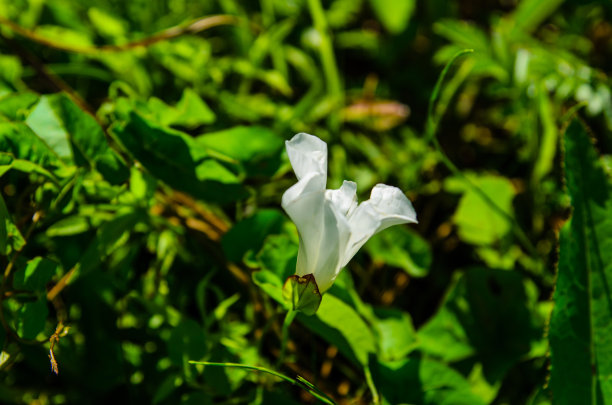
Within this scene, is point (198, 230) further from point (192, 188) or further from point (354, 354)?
point (354, 354)

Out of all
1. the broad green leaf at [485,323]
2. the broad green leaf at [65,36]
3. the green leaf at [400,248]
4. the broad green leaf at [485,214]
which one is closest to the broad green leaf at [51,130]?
the broad green leaf at [65,36]

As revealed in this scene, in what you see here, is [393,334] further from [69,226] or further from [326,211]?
[69,226]

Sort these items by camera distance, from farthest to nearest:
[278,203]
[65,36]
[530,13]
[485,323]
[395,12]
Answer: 1. [395,12]
2. [530,13]
3. [65,36]
4. [278,203]
5. [485,323]

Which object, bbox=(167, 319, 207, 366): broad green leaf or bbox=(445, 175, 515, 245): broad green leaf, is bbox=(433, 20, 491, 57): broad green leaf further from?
bbox=(167, 319, 207, 366): broad green leaf

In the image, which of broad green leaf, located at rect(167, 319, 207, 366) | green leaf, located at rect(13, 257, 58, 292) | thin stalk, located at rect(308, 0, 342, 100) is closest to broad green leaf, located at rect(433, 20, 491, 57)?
thin stalk, located at rect(308, 0, 342, 100)

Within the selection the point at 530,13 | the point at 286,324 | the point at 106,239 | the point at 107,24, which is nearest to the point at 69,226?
the point at 106,239

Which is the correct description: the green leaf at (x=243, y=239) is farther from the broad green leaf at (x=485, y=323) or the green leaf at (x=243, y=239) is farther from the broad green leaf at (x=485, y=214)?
the broad green leaf at (x=485, y=214)
